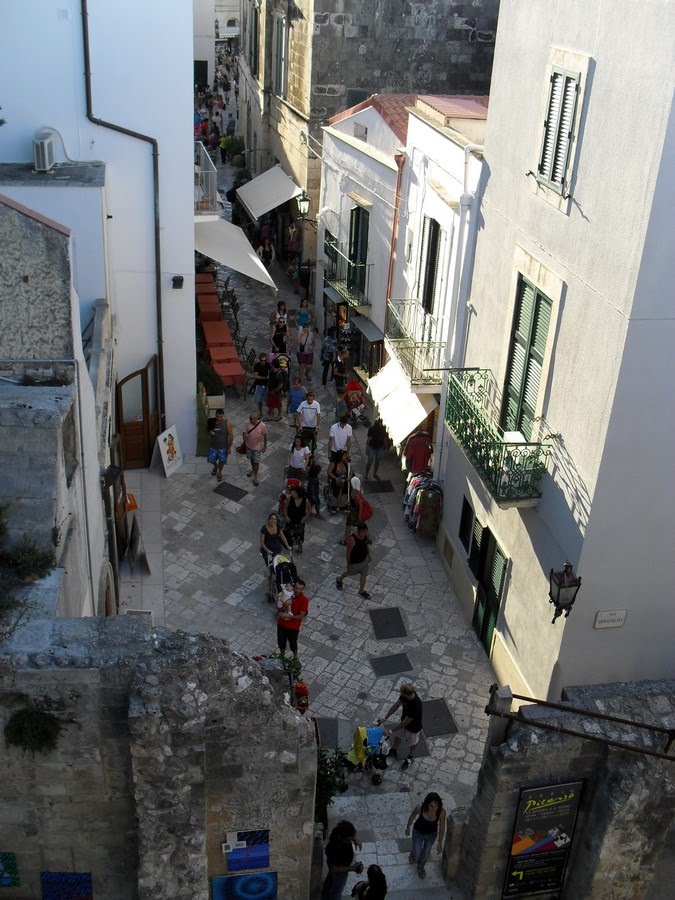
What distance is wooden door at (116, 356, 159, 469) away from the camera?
18266mm

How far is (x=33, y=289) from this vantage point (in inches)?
366

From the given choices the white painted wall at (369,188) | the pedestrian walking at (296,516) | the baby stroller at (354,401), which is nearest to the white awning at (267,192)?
the white painted wall at (369,188)

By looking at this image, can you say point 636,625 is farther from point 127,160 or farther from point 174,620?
point 127,160

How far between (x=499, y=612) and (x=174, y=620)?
15.5 feet

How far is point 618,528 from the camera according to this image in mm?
11438

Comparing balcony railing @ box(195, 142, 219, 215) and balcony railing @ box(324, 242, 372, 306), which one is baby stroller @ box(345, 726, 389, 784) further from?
balcony railing @ box(324, 242, 372, 306)

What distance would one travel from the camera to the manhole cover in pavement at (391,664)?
553 inches

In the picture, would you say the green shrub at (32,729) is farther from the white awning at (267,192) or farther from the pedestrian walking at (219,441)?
the white awning at (267,192)

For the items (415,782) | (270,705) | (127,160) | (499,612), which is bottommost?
(415,782)

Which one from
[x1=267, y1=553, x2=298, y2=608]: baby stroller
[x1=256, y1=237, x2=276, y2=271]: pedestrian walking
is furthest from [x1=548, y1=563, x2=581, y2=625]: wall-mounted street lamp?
[x1=256, y1=237, x2=276, y2=271]: pedestrian walking

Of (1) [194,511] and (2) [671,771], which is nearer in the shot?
(2) [671,771]

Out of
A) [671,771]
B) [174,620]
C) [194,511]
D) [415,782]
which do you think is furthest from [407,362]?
[671,771]

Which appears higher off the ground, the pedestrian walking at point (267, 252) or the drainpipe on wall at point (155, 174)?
the drainpipe on wall at point (155, 174)

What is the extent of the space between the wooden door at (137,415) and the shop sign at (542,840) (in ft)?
36.5
